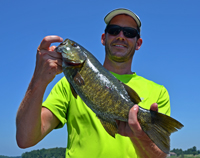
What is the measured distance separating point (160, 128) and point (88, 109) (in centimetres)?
171

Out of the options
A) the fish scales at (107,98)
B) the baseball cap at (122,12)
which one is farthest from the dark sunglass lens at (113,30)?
the fish scales at (107,98)

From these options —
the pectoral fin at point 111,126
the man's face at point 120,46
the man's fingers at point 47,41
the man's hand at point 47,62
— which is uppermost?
the man's face at point 120,46

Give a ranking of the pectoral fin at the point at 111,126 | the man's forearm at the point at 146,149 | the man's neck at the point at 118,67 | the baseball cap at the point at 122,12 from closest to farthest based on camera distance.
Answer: the pectoral fin at the point at 111,126 → the man's forearm at the point at 146,149 → the man's neck at the point at 118,67 → the baseball cap at the point at 122,12

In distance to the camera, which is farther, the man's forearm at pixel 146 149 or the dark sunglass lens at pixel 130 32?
the dark sunglass lens at pixel 130 32

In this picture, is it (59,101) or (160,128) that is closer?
(160,128)

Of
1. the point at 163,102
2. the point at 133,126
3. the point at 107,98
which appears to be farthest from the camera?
the point at 163,102

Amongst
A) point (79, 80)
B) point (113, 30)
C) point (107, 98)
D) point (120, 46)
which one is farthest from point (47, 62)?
point (113, 30)

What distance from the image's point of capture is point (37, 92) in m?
4.37

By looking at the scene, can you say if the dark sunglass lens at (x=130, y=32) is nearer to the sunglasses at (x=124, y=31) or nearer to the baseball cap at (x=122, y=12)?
the sunglasses at (x=124, y=31)

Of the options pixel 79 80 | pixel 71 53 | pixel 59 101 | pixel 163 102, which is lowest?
pixel 59 101

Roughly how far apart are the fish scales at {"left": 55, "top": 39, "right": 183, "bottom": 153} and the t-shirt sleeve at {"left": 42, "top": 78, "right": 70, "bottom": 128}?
3.27ft

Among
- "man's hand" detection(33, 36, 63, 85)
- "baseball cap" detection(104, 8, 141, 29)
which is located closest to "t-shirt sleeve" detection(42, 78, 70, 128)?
"man's hand" detection(33, 36, 63, 85)

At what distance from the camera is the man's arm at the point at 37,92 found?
4.33 meters

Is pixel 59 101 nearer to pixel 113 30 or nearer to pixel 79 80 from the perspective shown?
pixel 79 80
